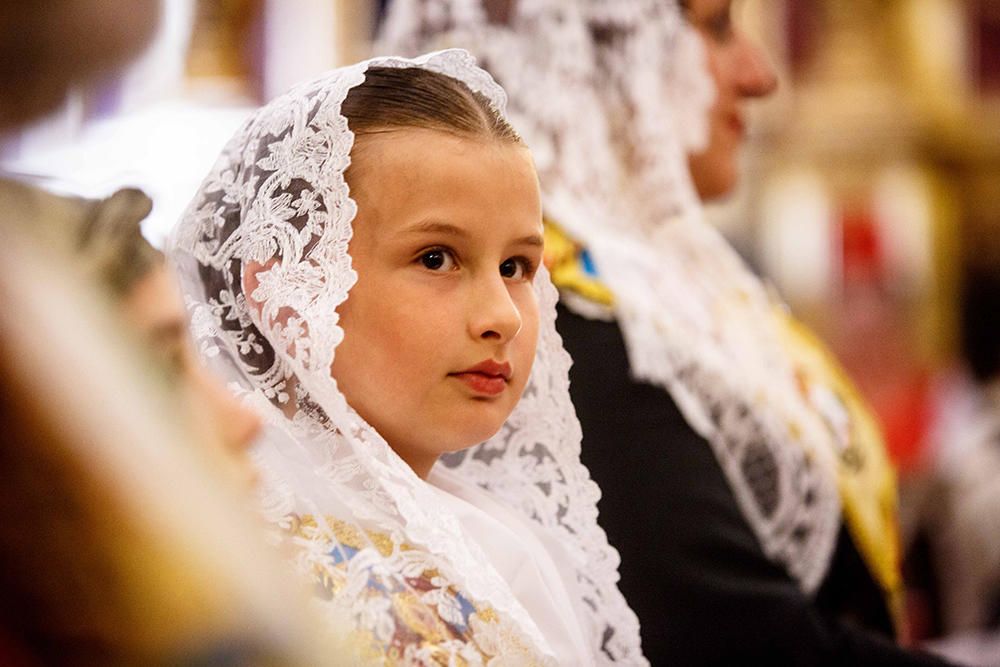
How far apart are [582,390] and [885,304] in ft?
15.7

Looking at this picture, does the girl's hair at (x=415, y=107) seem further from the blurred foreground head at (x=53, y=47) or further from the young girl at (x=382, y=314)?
the blurred foreground head at (x=53, y=47)

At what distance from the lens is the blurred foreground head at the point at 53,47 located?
39 centimetres

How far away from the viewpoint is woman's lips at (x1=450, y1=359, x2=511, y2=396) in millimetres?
708

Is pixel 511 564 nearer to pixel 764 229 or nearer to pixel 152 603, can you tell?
pixel 152 603

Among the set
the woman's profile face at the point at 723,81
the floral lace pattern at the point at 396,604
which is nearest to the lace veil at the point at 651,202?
the woman's profile face at the point at 723,81

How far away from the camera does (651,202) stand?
4.38 feet

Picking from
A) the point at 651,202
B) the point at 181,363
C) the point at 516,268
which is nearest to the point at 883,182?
the point at 651,202

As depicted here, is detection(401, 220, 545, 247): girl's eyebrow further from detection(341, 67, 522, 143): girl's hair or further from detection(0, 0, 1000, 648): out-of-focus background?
detection(0, 0, 1000, 648): out-of-focus background

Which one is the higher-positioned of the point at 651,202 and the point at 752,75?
the point at 752,75

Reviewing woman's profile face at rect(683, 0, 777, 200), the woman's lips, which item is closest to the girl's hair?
the woman's lips

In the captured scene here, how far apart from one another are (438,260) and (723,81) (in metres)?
0.81

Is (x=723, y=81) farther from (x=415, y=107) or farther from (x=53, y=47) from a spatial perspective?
(x=53, y=47)

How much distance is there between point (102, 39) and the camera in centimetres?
41

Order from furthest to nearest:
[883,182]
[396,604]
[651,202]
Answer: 1. [883,182]
2. [651,202]
3. [396,604]
